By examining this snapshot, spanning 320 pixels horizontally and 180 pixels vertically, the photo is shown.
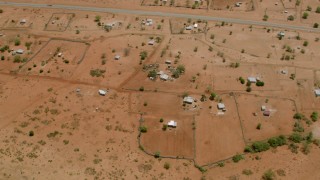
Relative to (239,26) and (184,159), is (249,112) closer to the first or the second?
(184,159)

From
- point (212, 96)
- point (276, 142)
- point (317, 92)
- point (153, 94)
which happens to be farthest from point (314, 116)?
point (153, 94)

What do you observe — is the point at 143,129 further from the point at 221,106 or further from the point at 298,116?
the point at 298,116

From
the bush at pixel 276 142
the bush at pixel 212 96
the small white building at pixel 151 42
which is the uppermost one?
the small white building at pixel 151 42

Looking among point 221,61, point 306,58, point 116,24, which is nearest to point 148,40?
point 116,24

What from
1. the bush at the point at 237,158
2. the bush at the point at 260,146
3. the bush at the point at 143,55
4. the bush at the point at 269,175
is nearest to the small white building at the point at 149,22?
the bush at the point at 143,55

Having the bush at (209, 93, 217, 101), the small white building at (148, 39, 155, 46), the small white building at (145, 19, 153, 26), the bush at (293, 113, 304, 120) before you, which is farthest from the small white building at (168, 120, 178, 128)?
the small white building at (145, 19, 153, 26)

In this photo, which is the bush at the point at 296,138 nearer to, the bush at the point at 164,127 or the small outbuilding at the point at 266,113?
the small outbuilding at the point at 266,113
